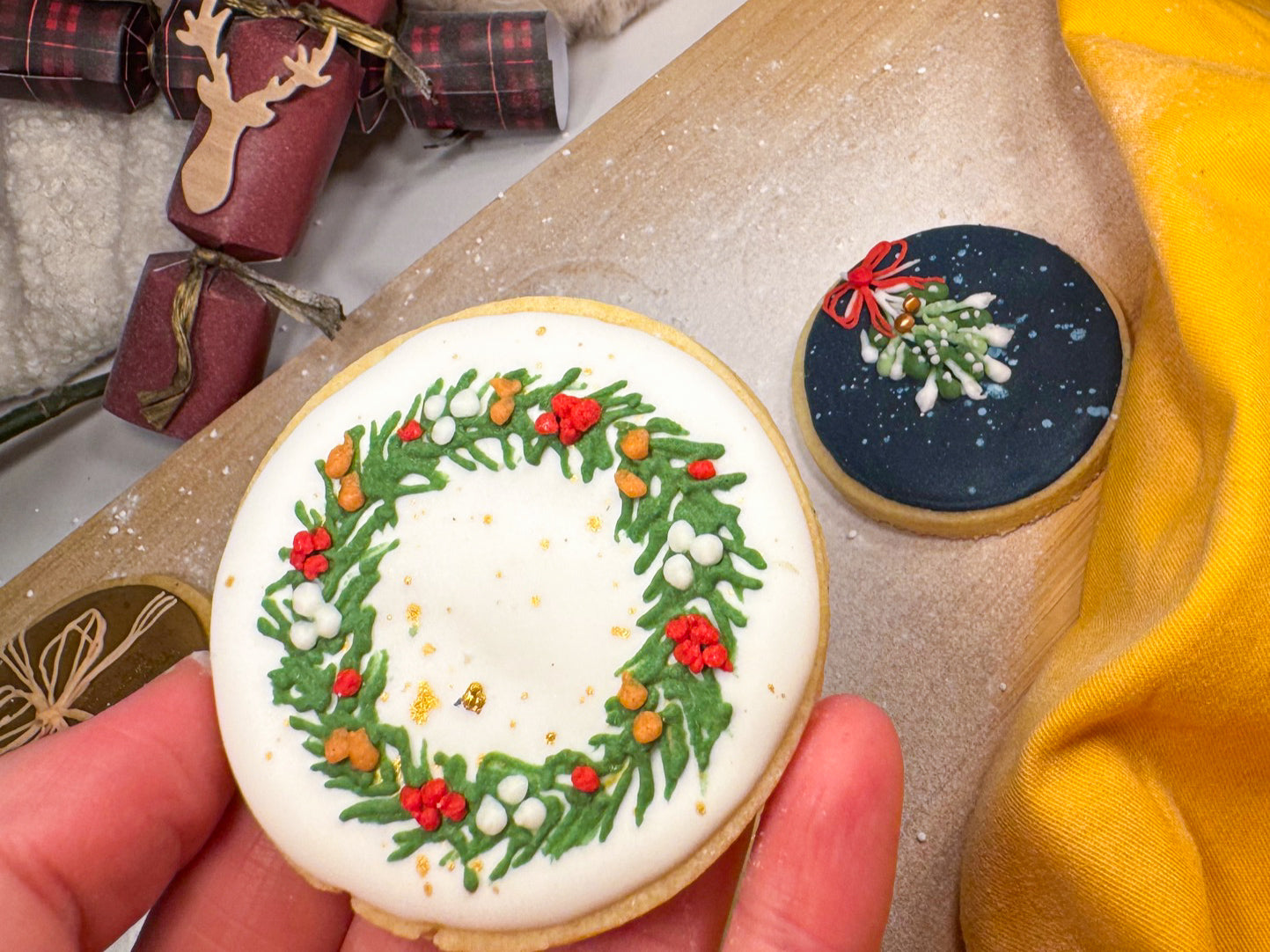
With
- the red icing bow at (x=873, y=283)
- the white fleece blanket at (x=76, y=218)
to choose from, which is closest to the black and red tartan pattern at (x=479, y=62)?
the white fleece blanket at (x=76, y=218)

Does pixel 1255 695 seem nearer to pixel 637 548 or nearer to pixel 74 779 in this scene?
pixel 637 548

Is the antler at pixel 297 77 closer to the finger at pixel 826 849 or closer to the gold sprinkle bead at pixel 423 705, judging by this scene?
the gold sprinkle bead at pixel 423 705

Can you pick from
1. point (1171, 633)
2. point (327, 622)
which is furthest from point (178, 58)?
point (1171, 633)

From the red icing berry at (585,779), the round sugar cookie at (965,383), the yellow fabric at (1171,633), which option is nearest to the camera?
the red icing berry at (585,779)

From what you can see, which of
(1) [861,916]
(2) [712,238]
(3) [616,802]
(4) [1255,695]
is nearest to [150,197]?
(2) [712,238]

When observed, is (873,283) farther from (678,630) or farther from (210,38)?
(210,38)
